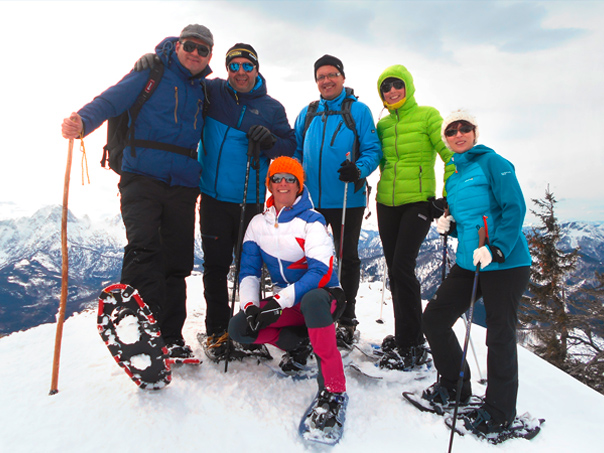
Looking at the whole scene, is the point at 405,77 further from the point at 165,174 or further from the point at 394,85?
the point at 165,174

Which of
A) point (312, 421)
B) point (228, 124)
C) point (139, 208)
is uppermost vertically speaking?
point (228, 124)

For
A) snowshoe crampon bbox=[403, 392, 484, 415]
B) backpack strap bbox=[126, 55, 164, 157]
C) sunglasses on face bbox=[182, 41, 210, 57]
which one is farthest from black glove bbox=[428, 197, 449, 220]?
backpack strap bbox=[126, 55, 164, 157]

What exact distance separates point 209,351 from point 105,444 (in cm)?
166

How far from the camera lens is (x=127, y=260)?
3.42m

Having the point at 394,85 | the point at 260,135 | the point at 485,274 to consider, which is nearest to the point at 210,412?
the point at 485,274

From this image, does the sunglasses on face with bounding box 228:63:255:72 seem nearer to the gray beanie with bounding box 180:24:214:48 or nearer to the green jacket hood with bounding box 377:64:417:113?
the gray beanie with bounding box 180:24:214:48

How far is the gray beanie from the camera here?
3869mm

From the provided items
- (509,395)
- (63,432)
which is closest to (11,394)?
(63,432)

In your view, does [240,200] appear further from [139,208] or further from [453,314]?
[453,314]

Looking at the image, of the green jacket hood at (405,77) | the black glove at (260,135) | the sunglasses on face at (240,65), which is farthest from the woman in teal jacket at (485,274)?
the sunglasses on face at (240,65)

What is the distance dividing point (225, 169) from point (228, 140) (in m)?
0.38

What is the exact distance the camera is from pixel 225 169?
4.25 metres

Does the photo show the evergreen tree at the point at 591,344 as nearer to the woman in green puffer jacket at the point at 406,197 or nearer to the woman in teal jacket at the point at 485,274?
the woman in green puffer jacket at the point at 406,197

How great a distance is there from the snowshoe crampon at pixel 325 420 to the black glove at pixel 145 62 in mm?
3953
